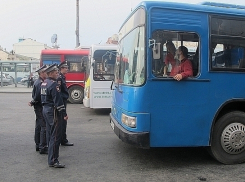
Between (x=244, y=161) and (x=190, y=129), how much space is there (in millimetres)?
1336

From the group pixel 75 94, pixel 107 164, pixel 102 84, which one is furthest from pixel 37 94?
pixel 75 94

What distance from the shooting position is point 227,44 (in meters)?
5.17

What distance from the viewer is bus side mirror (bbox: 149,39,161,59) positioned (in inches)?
183

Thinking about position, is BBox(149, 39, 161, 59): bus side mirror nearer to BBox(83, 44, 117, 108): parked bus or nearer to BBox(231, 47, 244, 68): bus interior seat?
BBox(231, 47, 244, 68): bus interior seat

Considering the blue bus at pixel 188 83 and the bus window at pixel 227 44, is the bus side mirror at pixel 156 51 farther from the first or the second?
the bus window at pixel 227 44

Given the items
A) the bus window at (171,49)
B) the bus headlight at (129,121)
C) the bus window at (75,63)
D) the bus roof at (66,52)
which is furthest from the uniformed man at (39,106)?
the bus roof at (66,52)

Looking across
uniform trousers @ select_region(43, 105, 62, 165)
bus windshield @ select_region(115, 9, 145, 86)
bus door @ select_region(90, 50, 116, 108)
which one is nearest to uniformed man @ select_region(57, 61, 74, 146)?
uniform trousers @ select_region(43, 105, 62, 165)

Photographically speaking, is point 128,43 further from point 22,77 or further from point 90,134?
point 22,77

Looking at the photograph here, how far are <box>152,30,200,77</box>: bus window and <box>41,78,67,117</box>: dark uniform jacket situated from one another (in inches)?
66.0

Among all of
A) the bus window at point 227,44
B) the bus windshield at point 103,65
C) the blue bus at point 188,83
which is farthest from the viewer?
the bus windshield at point 103,65

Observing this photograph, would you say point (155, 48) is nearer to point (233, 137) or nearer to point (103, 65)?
point (233, 137)

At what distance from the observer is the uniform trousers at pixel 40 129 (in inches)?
236

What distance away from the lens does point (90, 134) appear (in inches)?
309

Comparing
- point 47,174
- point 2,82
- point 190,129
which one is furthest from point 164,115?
point 2,82
